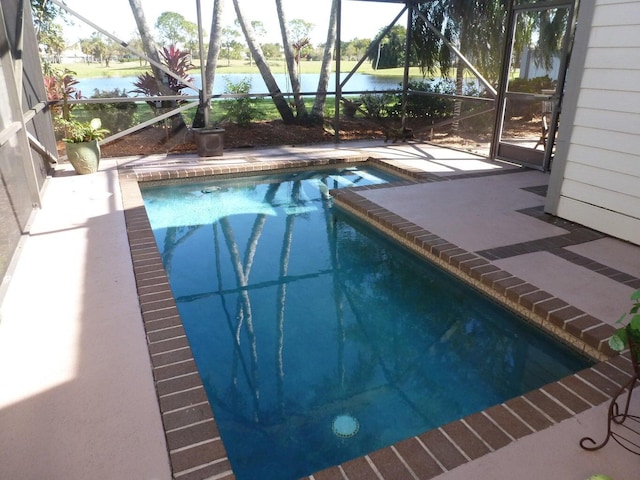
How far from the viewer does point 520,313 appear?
129 inches

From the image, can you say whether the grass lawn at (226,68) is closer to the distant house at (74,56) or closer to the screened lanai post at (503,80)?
the distant house at (74,56)

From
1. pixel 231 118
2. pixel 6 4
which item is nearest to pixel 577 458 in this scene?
pixel 6 4

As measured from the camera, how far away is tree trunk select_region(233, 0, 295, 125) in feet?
30.7

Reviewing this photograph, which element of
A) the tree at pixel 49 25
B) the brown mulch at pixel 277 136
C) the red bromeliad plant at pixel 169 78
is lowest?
the brown mulch at pixel 277 136

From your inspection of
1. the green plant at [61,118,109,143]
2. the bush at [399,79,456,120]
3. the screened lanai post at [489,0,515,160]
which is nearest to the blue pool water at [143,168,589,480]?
the green plant at [61,118,109,143]

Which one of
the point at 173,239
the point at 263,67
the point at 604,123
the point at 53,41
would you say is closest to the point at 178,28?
the point at 263,67

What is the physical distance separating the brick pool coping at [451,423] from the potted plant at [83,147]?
3.04m

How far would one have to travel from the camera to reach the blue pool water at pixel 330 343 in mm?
2398

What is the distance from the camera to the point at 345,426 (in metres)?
2.39

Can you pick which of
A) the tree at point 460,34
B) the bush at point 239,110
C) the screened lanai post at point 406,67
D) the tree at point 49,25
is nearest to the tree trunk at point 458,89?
the tree at point 460,34

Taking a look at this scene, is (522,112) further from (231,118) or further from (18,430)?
(18,430)

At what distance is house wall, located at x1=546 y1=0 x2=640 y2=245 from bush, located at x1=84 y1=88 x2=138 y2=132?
7.28 meters

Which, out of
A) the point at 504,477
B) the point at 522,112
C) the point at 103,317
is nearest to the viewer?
the point at 504,477

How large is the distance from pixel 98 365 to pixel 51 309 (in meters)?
0.86
